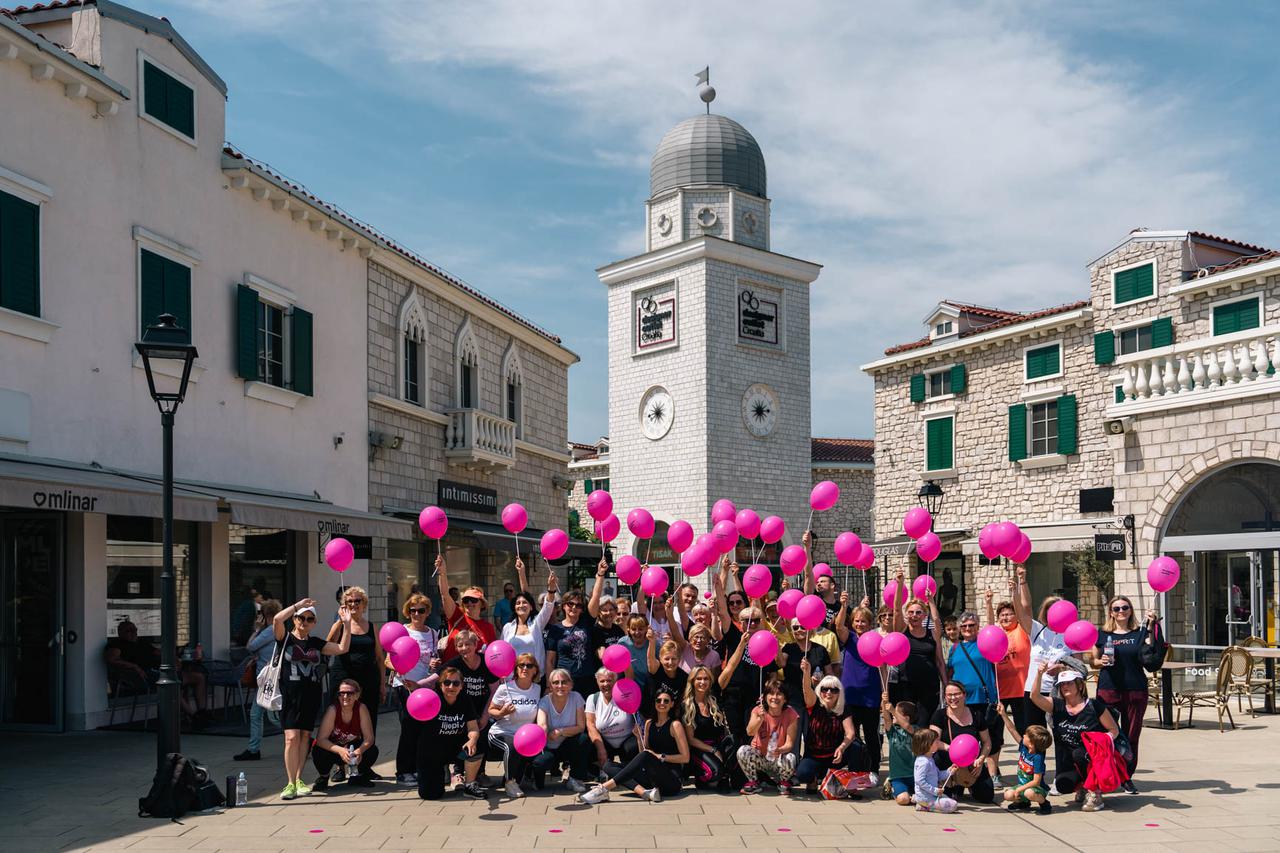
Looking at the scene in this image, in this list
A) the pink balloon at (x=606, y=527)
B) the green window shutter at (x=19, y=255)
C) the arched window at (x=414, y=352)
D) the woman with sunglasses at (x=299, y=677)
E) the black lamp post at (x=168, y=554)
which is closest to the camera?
the black lamp post at (x=168, y=554)

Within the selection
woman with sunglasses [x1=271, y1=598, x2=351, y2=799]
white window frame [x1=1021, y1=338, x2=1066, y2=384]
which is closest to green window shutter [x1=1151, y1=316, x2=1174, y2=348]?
white window frame [x1=1021, y1=338, x2=1066, y2=384]

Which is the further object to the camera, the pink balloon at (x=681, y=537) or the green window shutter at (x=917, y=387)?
the green window shutter at (x=917, y=387)

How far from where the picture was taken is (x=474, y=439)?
21.4 m

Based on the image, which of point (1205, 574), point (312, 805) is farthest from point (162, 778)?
point (1205, 574)

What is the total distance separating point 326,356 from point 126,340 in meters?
4.69

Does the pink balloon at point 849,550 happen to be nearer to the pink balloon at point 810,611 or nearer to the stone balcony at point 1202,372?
the pink balloon at point 810,611

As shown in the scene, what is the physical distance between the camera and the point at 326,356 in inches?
704

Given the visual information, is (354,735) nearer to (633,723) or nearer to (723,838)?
(633,723)

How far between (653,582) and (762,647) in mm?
1975

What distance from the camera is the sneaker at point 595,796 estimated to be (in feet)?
30.0

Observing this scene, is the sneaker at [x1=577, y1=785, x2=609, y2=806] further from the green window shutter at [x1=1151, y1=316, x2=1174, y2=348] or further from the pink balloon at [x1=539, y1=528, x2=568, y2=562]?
the green window shutter at [x1=1151, y1=316, x2=1174, y2=348]

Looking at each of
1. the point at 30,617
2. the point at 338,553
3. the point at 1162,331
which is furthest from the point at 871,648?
the point at 1162,331

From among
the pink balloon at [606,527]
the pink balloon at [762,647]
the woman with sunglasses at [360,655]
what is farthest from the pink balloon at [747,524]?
the woman with sunglasses at [360,655]

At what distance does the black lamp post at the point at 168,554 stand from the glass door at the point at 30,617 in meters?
4.09
